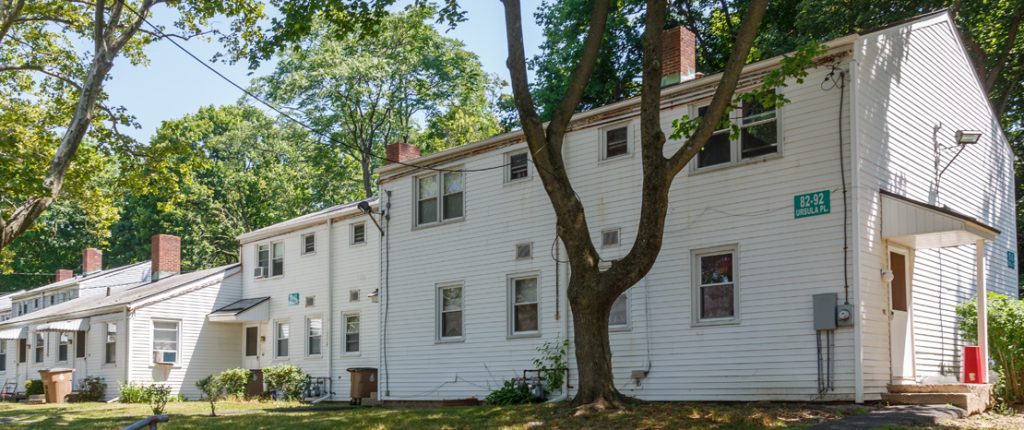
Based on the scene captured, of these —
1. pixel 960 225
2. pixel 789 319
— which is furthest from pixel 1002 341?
pixel 789 319

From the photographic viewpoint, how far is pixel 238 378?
28609 mm

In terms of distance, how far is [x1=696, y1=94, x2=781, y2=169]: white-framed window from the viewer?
16.6m

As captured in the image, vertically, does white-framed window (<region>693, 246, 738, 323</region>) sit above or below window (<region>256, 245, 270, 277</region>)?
below

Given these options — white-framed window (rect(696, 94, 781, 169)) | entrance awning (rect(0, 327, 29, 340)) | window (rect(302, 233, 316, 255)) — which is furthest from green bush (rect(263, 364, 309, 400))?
white-framed window (rect(696, 94, 781, 169))

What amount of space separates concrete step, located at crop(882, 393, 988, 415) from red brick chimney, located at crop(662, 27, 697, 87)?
704 centimetres

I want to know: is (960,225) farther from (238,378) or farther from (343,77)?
(343,77)

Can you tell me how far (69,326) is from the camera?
32594mm

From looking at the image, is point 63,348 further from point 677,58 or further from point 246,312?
point 677,58

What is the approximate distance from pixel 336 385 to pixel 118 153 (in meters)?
8.71

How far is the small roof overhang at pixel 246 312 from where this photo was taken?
101 feet

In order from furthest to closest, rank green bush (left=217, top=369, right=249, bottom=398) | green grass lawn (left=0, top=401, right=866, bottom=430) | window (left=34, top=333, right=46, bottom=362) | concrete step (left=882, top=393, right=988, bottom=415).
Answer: window (left=34, top=333, right=46, bottom=362) → green bush (left=217, top=369, right=249, bottom=398) → concrete step (left=882, top=393, right=988, bottom=415) → green grass lawn (left=0, top=401, right=866, bottom=430)

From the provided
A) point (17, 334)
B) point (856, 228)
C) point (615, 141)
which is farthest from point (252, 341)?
point (856, 228)

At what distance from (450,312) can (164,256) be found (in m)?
20.3

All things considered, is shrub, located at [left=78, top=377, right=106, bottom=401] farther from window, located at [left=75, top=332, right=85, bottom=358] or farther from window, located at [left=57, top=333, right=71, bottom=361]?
window, located at [left=57, top=333, right=71, bottom=361]
